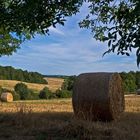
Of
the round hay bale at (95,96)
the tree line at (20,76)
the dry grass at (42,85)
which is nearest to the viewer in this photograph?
the round hay bale at (95,96)

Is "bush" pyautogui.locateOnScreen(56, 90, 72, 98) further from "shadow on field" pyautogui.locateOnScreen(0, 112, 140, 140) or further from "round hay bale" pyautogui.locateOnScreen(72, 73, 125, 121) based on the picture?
"shadow on field" pyautogui.locateOnScreen(0, 112, 140, 140)

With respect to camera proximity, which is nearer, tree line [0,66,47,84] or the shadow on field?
the shadow on field

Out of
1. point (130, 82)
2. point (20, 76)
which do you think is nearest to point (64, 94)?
point (130, 82)

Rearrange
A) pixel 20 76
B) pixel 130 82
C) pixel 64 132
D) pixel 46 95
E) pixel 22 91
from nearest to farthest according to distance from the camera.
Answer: pixel 64 132
pixel 46 95
pixel 22 91
pixel 130 82
pixel 20 76

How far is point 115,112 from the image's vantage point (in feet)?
50.6

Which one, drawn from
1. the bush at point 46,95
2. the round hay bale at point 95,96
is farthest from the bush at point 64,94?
Result: the round hay bale at point 95,96

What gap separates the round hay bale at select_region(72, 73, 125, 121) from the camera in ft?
47.6

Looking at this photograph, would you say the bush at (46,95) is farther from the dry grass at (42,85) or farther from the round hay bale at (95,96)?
the round hay bale at (95,96)

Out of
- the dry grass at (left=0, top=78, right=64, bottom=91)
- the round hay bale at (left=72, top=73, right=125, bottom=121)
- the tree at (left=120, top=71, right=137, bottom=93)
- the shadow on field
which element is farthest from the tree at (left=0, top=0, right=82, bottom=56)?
the dry grass at (left=0, top=78, right=64, bottom=91)

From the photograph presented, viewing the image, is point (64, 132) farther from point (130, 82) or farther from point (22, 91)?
point (130, 82)

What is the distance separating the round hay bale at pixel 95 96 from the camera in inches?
571

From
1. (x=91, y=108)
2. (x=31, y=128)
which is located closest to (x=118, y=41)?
(x=31, y=128)

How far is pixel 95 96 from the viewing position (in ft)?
47.5

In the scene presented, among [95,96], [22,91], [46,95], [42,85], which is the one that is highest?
[42,85]
